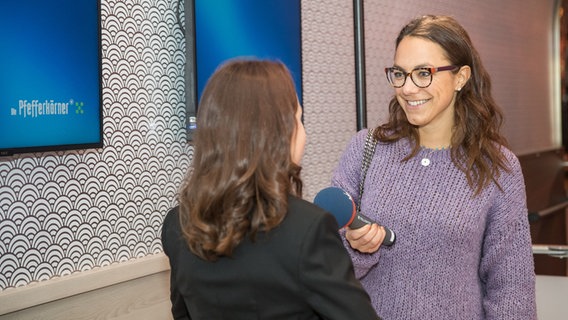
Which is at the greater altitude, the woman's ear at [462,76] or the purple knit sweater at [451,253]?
the woman's ear at [462,76]

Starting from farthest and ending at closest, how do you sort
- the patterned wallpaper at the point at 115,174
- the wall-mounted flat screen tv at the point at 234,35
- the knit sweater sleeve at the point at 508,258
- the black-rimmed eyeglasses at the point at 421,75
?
the wall-mounted flat screen tv at the point at 234,35, the patterned wallpaper at the point at 115,174, the black-rimmed eyeglasses at the point at 421,75, the knit sweater sleeve at the point at 508,258

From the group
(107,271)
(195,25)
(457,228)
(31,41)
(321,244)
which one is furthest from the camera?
(195,25)

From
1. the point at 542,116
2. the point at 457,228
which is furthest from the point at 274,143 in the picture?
the point at 542,116

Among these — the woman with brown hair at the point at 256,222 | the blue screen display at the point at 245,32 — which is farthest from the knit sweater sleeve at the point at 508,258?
the blue screen display at the point at 245,32

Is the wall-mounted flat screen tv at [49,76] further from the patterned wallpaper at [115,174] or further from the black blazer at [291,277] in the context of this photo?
the black blazer at [291,277]

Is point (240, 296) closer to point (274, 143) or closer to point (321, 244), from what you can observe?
point (321, 244)

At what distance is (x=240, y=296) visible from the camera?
1.36 m

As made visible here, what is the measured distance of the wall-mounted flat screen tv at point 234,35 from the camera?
2.77m

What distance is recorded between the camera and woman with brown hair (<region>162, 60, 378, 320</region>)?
1.33 metres

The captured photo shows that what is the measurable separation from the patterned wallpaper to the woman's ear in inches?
49.1

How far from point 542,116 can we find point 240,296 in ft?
23.1

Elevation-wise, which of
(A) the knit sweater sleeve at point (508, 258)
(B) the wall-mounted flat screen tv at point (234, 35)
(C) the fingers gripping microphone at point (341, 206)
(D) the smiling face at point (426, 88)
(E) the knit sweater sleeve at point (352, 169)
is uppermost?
(B) the wall-mounted flat screen tv at point (234, 35)

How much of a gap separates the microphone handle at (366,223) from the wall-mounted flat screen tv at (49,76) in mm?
1109

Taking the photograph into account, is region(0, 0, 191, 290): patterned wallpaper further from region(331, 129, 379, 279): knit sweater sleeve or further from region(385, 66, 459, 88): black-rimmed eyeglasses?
region(385, 66, 459, 88): black-rimmed eyeglasses
